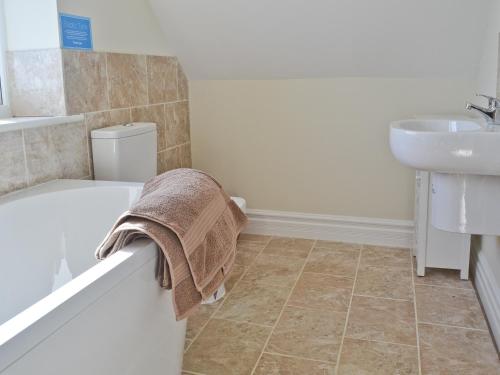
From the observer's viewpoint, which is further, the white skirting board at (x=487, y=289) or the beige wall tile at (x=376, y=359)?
the white skirting board at (x=487, y=289)

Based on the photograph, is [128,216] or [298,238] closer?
[128,216]

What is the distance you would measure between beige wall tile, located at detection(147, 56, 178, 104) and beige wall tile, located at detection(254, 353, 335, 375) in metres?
1.71

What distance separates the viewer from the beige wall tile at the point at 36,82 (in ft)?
7.62

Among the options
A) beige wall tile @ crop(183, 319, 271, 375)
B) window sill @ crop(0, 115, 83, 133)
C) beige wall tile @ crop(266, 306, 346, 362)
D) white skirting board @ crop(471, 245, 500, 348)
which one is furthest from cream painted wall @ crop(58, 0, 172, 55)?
white skirting board @ crop(471, 245, 500, 348)

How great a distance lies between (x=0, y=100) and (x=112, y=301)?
1.55 metres

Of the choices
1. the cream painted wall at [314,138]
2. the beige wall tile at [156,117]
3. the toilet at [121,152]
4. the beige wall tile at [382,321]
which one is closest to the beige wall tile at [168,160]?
the beige wall tile at [156,117]

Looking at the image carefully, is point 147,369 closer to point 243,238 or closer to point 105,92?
point 105,92

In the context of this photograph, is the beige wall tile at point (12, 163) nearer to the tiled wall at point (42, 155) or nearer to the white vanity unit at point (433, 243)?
the tiled wall at point (42, 155)

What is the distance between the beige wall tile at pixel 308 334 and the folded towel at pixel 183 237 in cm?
69

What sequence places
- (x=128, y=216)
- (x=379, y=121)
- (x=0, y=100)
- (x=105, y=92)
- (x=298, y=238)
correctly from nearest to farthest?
(x=128, y=216) < (x=0, y=100) < (x=105, y=92) < (x=379, y=121) < (x=298, y=238)

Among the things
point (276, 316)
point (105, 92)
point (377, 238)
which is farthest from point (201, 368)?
point (377, 238)

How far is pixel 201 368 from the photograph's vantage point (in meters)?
2.06

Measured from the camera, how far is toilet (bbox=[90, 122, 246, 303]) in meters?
2.51

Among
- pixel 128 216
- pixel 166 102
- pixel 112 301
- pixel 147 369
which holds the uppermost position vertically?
pixel 166 102
